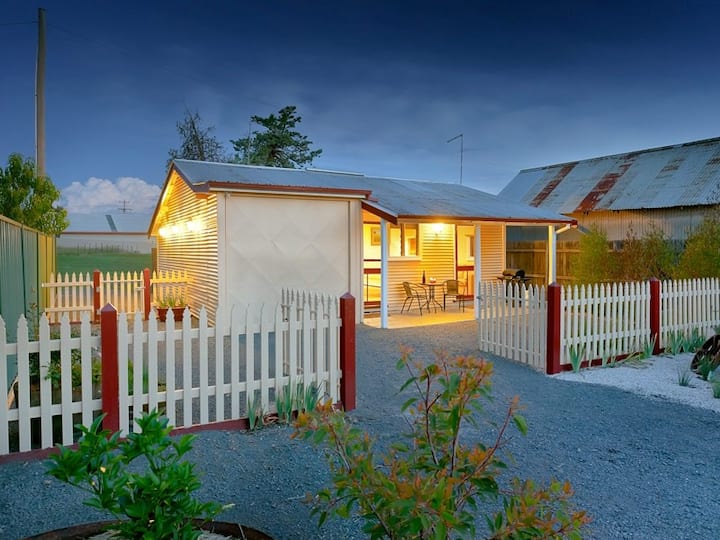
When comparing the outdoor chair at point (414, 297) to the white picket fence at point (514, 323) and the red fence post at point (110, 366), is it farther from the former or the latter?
the red fence post at point (110, 366)

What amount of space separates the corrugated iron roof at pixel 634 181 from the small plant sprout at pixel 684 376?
431 inches

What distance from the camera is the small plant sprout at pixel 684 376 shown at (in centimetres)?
705

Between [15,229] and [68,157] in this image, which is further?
[68,157]

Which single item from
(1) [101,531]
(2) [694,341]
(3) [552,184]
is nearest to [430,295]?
(2) [694,341]

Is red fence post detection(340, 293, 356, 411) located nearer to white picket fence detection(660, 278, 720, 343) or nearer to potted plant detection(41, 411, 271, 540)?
potted plant detection(41, 411, 271, 540)

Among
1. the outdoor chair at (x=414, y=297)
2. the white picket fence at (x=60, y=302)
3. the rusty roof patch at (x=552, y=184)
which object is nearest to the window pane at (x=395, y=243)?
the outdoor chair at (x=414, y=297)

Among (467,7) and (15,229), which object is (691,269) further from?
(15,229)

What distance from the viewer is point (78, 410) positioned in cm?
442

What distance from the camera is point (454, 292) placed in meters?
14.9

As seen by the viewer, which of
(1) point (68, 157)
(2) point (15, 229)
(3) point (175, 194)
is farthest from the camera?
(1) point (68, 157)

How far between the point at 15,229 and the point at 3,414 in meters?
4.36

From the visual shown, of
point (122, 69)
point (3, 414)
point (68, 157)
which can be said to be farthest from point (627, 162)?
point (68, 157)

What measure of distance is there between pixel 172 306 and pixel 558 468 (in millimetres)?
11174

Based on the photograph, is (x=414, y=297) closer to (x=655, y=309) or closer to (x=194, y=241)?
(x=194, y=241)
